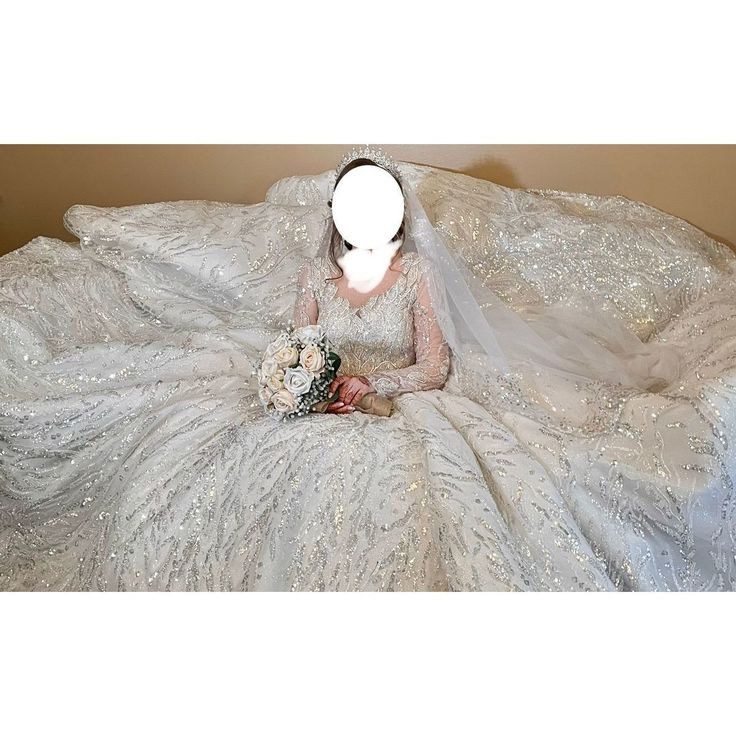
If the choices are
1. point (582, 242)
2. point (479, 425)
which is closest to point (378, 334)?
point (479, 425)

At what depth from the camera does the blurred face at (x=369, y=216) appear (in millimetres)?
1699

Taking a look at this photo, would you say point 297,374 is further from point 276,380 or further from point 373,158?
point 373,158

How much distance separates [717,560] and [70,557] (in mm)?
1388

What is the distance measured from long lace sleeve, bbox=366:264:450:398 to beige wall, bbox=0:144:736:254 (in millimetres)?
664

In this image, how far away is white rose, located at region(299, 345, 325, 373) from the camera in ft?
5.08

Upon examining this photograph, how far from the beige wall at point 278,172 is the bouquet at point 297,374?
0.89 metres

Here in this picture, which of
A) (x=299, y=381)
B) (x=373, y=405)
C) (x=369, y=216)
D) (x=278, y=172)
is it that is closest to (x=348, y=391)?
(x=373, y=405)

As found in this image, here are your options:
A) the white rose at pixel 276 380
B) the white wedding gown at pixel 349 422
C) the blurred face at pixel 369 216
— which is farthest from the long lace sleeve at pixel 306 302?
the white rose at pixel 276 380

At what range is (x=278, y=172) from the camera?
8.01 ft

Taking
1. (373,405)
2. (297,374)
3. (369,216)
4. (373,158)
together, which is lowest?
(373,405)

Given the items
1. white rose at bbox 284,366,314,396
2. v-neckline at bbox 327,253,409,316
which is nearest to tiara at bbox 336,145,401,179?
v-neckline at bbox 327,253,409,316

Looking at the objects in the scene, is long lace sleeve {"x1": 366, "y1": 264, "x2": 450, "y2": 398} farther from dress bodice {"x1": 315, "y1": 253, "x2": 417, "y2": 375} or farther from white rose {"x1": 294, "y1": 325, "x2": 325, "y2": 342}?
white rose {"x1": 294, "y1": 325, "x2": 325, "y2": 342}

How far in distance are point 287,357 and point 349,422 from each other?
0.62ft

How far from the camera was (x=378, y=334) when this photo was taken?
1.83 metres
